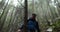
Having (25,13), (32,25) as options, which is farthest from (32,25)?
(25,13)

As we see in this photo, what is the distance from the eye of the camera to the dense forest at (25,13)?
1.92m

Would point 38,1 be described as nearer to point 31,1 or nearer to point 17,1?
point 31,1

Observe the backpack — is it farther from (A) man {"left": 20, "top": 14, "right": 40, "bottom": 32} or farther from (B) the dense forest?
(B) the dense forest

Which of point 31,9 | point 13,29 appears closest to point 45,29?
point 31,9

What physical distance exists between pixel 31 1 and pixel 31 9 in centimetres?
13

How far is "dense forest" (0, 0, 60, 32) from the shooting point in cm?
192

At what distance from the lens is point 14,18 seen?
1981mm

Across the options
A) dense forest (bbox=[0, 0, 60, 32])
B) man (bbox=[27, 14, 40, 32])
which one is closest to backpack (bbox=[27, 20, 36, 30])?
man (bbox=[27, 14, 40, 32])

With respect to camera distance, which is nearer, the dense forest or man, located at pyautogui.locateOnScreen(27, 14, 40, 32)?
the dense forest

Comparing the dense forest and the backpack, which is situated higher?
the dense forest

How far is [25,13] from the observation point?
1.49 m

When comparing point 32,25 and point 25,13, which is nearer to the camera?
point 25,13

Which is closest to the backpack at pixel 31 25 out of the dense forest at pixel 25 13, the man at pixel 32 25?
the man at pixel 32 25

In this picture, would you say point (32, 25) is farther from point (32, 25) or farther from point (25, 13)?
point (25, 13)
